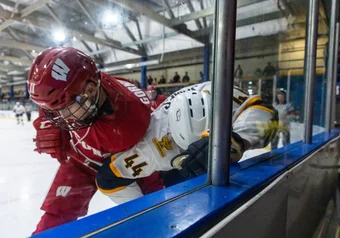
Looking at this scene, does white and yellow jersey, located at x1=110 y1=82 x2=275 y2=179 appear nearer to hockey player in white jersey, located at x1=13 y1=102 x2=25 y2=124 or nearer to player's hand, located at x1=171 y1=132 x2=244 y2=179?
player's hand, located at x1=171 y1=132 x2=244 y2=179

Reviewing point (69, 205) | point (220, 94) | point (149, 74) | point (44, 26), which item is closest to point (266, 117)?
point (220, 94)

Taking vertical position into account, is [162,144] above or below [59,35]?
below

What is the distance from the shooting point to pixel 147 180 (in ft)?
2.54

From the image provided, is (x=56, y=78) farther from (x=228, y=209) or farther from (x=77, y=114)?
(x=228, y=209)

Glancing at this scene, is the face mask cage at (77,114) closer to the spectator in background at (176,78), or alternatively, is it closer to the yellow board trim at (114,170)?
the yellow board trim at (114,170)

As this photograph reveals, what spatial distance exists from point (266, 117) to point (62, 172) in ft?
2.11

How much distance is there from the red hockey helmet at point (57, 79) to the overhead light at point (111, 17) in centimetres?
22

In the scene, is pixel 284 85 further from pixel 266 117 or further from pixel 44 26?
pixel 44 26

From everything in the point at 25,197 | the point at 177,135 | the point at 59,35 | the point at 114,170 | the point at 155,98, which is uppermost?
the point at 59,35

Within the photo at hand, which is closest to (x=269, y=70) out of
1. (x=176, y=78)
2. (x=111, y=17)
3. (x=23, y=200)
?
(x=176, y=78)

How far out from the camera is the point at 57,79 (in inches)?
21.7

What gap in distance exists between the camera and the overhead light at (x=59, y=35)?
0.78m

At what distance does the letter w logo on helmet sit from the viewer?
1.81ft

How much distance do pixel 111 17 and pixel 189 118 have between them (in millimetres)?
407
